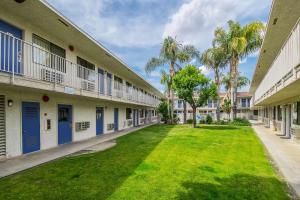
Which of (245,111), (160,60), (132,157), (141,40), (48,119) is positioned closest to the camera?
(132,157)

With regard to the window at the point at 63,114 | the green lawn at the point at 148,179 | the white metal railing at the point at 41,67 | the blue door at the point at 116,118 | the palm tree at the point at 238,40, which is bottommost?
the green lawn at the point at 148,179

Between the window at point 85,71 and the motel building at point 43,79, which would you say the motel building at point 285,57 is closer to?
the motel building at point 43,79

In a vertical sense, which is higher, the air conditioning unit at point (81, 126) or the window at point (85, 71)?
the window at point (85, 71)

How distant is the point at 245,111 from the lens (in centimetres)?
5075

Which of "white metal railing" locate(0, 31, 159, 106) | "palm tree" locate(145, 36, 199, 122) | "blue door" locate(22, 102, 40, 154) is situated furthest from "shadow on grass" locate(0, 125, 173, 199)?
"palm tree" locate(145, 36, 199, 122)

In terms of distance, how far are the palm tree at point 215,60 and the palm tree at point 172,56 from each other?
1.65 m

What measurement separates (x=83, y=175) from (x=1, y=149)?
394 centimetres

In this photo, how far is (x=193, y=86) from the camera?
71.6 ft

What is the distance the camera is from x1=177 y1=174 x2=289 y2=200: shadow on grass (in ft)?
15.3

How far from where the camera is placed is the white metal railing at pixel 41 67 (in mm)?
7109

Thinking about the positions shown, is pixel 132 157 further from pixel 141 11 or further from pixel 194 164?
pixel 141 11

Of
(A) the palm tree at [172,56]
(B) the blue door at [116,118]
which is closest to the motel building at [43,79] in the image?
(B) the blue door at [116,118]

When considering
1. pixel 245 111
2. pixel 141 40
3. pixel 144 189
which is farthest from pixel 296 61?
pixel 245 111

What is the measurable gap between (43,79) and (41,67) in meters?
0.68
